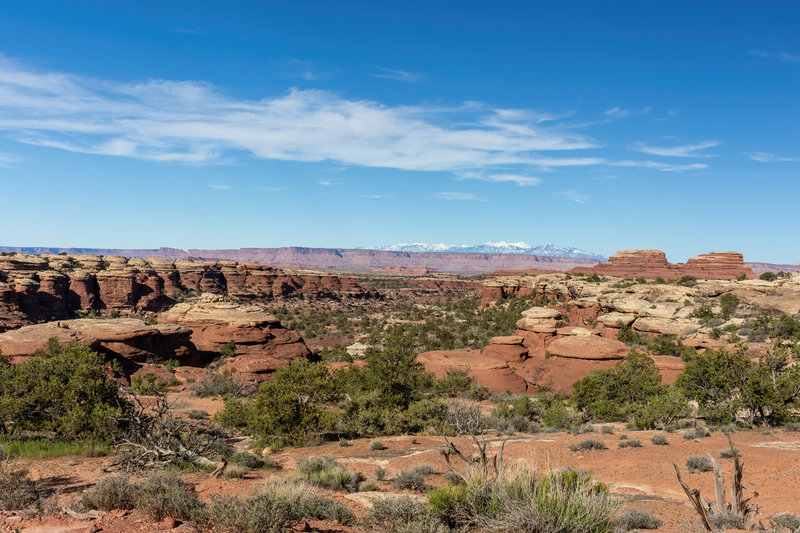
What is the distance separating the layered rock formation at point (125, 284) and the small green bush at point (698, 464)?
52.1 meters

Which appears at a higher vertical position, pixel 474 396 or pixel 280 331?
pixel 280 331

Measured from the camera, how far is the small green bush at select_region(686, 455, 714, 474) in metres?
10.7

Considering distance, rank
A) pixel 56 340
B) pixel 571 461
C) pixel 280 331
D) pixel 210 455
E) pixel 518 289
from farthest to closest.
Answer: pixel 518 289
pixel 280 331
pixel 56 340
pixel 571 461
pixel 210 455

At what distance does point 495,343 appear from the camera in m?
34.4

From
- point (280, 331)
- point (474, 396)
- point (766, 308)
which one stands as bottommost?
point (474, 396)

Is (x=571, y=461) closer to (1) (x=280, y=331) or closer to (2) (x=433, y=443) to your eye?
(2) (x=433, y=443)

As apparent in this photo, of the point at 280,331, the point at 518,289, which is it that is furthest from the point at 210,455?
the point at 518,289

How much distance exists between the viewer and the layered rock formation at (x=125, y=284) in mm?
50688

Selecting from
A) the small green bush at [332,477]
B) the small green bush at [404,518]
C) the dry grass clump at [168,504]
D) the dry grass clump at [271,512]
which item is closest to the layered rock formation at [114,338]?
the small green bush at [332,477]

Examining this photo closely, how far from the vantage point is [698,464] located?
10766 mm

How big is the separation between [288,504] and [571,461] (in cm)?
888

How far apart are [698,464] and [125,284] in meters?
67.9

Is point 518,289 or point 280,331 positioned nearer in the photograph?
point 280,331

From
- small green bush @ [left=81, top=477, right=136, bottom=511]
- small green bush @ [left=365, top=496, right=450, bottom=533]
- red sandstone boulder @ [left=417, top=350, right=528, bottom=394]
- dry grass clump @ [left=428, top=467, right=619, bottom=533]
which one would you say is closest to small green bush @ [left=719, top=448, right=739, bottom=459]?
dry grass clump @ [left=428, top=467, right=619, bottom=533]
